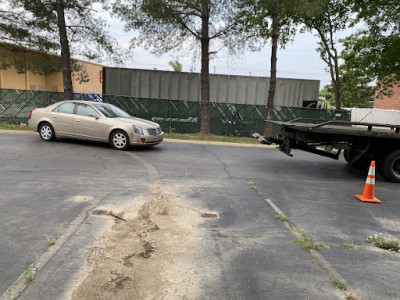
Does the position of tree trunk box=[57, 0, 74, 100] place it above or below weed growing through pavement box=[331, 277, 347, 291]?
above

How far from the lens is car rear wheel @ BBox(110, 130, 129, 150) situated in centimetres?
955

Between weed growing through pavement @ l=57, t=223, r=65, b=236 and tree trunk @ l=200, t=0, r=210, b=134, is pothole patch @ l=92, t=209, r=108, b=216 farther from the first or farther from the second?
tree trunk @ l=200, t=0, r=210, b=134

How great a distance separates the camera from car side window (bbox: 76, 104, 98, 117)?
10.0 m

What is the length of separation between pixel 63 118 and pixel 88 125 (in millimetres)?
1037

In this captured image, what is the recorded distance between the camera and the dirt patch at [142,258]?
2596mm

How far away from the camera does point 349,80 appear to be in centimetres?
2377

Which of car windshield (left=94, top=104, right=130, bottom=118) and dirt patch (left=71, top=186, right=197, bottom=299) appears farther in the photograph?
car windshield (left=94, top=104, right=130, bottom=118)

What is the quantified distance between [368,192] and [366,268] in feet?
9.32

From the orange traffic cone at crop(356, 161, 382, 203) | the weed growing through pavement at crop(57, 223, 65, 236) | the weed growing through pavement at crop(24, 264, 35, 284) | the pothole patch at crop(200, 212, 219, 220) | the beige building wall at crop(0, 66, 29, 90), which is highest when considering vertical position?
the beige building wall at crop(0, 66, 29, 90)

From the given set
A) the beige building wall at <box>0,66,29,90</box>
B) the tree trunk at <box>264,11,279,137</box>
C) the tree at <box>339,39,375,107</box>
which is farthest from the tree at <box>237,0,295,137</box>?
the beige building wall at <box>0,66,29,90</box>

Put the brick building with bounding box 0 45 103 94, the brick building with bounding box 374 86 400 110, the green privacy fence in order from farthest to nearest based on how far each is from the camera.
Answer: the brick building with bounding box 374 86 400 110 < the brick building with bounding box 0 45 103 94 < the green privacy fence

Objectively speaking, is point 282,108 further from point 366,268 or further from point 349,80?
point 366,268

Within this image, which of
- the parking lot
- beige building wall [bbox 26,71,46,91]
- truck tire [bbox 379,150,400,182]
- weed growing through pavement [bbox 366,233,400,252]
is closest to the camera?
the parking lot

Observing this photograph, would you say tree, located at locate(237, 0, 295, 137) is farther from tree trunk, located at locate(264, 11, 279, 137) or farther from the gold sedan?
the gold sedan
